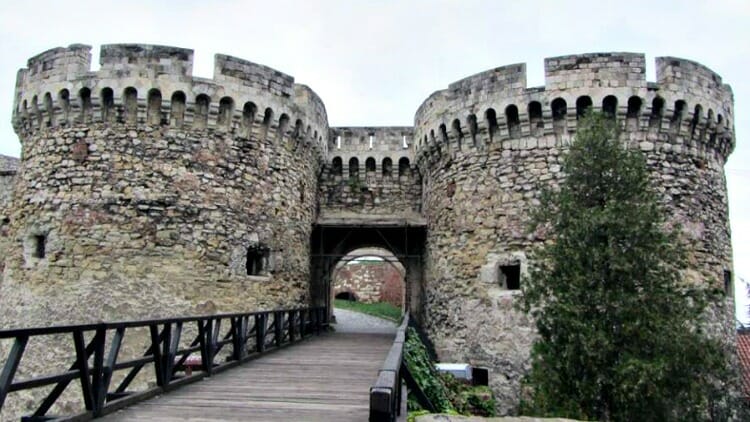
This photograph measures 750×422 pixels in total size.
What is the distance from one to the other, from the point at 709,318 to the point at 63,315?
1010cm

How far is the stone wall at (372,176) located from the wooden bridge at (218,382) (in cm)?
517

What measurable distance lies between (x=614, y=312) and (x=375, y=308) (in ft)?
50.7

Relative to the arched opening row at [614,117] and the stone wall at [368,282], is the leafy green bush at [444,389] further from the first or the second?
the stone wall at [368,282]

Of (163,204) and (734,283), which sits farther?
(734,283)

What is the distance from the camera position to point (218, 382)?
5.61m

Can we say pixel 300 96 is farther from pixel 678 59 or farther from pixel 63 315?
pixel 678 59

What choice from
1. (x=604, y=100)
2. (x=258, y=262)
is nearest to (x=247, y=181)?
(x=258, y=262)

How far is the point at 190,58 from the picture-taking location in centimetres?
948

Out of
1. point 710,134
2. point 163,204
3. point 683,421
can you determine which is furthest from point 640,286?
point 163,204

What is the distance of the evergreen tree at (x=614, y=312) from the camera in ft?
20.9

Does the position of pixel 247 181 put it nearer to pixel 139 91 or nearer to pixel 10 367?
pixel 139 91

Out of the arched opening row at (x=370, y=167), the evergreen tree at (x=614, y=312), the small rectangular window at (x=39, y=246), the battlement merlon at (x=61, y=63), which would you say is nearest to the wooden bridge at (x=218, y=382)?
the evergreen tree at (x=614, y=312)

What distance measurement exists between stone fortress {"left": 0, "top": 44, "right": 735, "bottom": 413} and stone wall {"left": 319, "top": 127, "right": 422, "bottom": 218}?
82.5 inches

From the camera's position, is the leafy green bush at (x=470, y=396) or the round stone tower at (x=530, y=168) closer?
the leafy green bush at (x=470, y=396)
